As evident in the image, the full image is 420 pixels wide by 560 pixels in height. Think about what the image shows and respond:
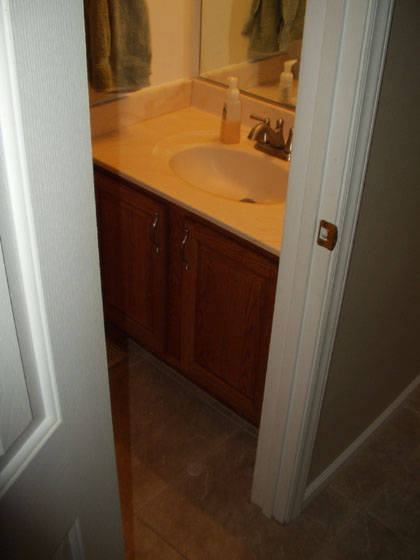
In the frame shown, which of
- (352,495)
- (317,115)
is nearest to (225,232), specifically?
(317,115)

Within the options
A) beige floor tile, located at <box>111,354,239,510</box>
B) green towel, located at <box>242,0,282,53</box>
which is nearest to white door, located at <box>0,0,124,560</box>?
beige floor tile, located at <box>111,354,239,510</box>

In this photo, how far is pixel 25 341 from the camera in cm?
58

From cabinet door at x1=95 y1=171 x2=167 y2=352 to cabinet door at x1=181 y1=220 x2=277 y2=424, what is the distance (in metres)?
0.13

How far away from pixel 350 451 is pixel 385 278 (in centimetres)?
72

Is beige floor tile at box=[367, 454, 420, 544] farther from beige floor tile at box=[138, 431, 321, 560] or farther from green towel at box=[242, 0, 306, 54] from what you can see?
green towel at box=[242, 0, 306, 54]

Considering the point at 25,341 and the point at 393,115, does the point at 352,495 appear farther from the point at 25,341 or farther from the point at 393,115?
the point at 25,341

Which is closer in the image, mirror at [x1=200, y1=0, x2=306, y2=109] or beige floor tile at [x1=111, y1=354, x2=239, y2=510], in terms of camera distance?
beige floor tile at [x1=111, y1=354, x2=239, y2=510]

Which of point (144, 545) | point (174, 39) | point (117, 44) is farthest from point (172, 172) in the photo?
point (144, 545)

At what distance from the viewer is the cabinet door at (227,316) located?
5.60 ft

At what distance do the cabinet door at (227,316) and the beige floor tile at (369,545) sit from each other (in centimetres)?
44

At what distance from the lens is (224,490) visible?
6.18ft

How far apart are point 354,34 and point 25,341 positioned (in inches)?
30.9

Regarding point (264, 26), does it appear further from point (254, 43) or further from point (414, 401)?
point (414, 401)

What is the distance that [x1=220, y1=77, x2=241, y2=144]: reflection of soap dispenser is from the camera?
2.03 meters
